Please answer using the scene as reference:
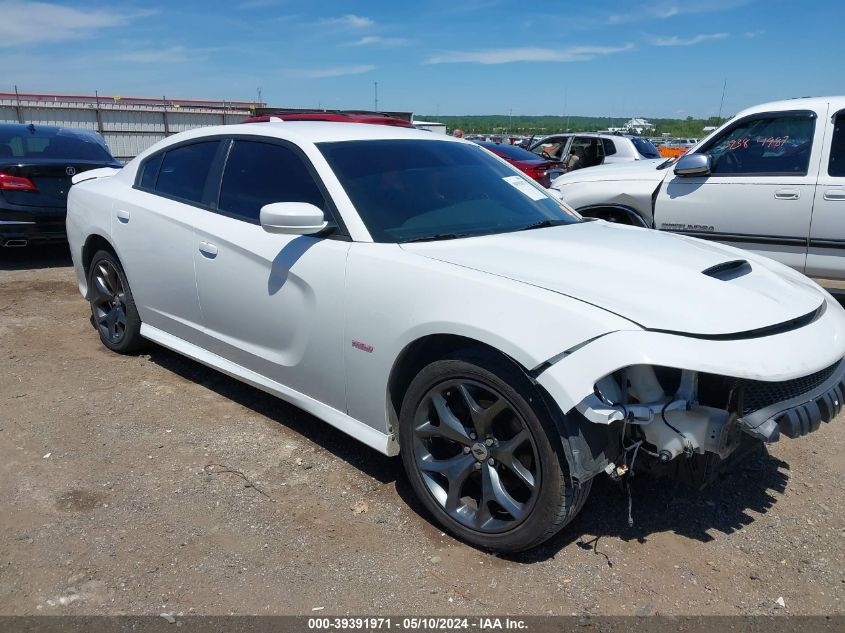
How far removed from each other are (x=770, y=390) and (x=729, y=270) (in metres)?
0.65

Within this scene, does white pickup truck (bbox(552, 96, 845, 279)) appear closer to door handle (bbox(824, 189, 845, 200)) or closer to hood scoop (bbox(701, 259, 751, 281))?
door handle (bbox(824, 189, 845, 200))

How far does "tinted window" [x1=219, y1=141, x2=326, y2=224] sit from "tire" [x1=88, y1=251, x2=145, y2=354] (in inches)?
51.5

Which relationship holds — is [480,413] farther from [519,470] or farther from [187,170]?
[187,170]

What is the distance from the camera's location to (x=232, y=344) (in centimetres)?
385

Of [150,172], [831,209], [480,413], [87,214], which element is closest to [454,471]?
[480,413]

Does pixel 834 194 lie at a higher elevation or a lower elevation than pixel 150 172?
lower

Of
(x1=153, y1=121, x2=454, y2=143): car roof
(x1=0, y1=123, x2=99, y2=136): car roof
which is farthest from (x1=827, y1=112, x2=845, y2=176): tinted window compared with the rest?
(x1=0, y1=123, x2=99, y2=136): car roof

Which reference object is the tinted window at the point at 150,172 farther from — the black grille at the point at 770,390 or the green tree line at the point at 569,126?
the green tree line at the point at 569,126

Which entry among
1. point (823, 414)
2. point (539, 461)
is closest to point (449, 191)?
point (539, 461)

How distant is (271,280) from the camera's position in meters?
3.49

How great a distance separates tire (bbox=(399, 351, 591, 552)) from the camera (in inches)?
101

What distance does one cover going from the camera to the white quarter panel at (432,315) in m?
2.48

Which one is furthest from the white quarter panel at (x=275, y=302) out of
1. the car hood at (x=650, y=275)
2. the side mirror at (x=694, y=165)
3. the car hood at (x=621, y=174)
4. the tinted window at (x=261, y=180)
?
the side mirror at (x=694, y=165)

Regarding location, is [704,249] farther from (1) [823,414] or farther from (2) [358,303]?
(2) [358,303]
